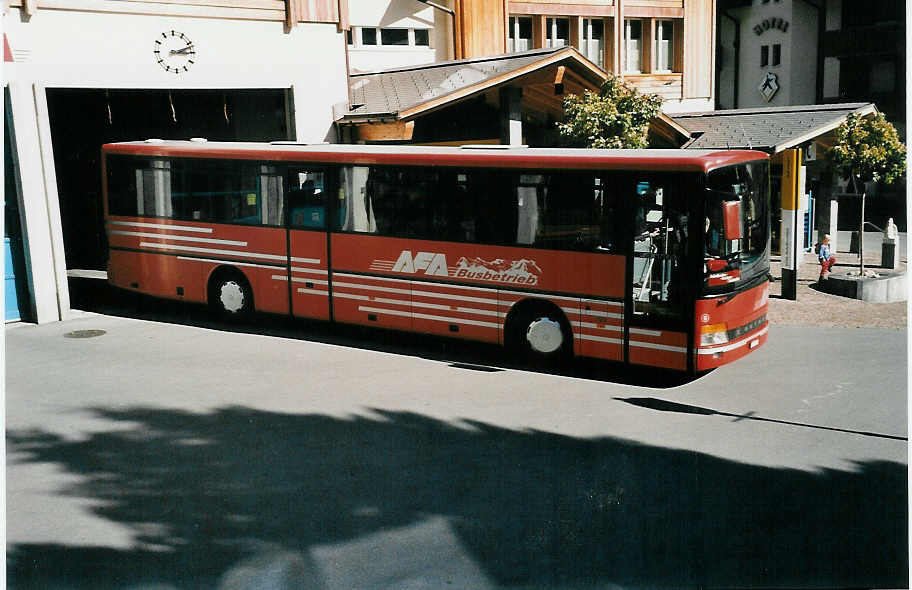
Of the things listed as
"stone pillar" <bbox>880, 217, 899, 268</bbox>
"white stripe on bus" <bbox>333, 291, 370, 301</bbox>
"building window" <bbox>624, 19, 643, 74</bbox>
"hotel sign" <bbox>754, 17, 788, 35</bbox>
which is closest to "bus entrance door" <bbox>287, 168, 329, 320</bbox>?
"white stripe on bus" <bbox>333, 291, 370, 301</bbox>

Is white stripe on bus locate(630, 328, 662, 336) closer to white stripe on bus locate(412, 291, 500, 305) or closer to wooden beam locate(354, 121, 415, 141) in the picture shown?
white stripe on bus locate(412, 291, 500, 305)

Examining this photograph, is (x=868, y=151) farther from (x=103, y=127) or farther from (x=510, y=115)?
(x=103, y=127)

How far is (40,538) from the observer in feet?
24.2

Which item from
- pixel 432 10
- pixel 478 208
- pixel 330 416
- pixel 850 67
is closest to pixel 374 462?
pixel 330 416

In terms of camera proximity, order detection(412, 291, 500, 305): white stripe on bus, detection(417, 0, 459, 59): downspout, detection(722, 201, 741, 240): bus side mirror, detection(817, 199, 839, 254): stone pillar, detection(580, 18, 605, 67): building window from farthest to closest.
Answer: detection(580, 18, 605, 67): building window → detection(417, 0, 459, 59): downspout → detection(817, 199, 839, 254): stone pillar → detection(412, 291, 500, 305): white stripe on bus → detection(722, 201, 741, 240): bus side mirror

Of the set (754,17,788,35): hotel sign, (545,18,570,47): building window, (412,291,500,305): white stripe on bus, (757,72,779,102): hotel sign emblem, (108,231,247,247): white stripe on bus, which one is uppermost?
(754,17,788,35): hotel sign

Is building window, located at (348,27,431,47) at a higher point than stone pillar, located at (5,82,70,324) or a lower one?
higher

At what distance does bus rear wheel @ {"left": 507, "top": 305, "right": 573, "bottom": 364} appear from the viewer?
12672mm

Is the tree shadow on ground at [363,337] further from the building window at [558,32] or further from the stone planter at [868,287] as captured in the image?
the building window at [558,32]

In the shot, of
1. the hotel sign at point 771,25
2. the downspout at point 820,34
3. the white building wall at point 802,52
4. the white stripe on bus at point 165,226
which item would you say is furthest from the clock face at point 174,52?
the downspout at point 820,34

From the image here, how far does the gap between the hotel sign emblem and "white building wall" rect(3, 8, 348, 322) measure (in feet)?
93.0

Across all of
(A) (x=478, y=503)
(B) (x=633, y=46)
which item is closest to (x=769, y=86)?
(B) (x=633, y=46)

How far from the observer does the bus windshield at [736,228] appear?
37.6 feet

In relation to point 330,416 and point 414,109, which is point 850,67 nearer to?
point 414,109
